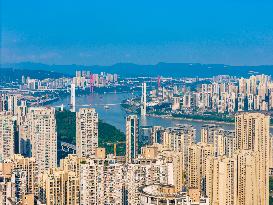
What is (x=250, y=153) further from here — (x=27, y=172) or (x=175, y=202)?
(x=175, y=202)

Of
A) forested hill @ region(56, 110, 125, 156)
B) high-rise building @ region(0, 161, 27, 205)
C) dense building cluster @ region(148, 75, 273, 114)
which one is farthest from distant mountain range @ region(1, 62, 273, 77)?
high-rise building @ region(0, 161, 27, 205)

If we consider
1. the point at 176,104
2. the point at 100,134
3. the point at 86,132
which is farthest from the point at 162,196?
the point at 176,104

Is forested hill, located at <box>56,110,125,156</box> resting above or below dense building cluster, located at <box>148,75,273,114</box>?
below

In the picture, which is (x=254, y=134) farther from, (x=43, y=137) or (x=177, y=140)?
(x=43, y=137)

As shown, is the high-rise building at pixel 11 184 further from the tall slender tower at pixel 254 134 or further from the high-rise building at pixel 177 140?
the tall slender tower at pixel 254 134

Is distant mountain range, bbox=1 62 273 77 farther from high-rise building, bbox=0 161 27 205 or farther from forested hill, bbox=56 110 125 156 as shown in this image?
high-rise building, bbox=0 161 27 205

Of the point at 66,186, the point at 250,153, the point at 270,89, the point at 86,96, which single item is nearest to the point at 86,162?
the point at 66,186
